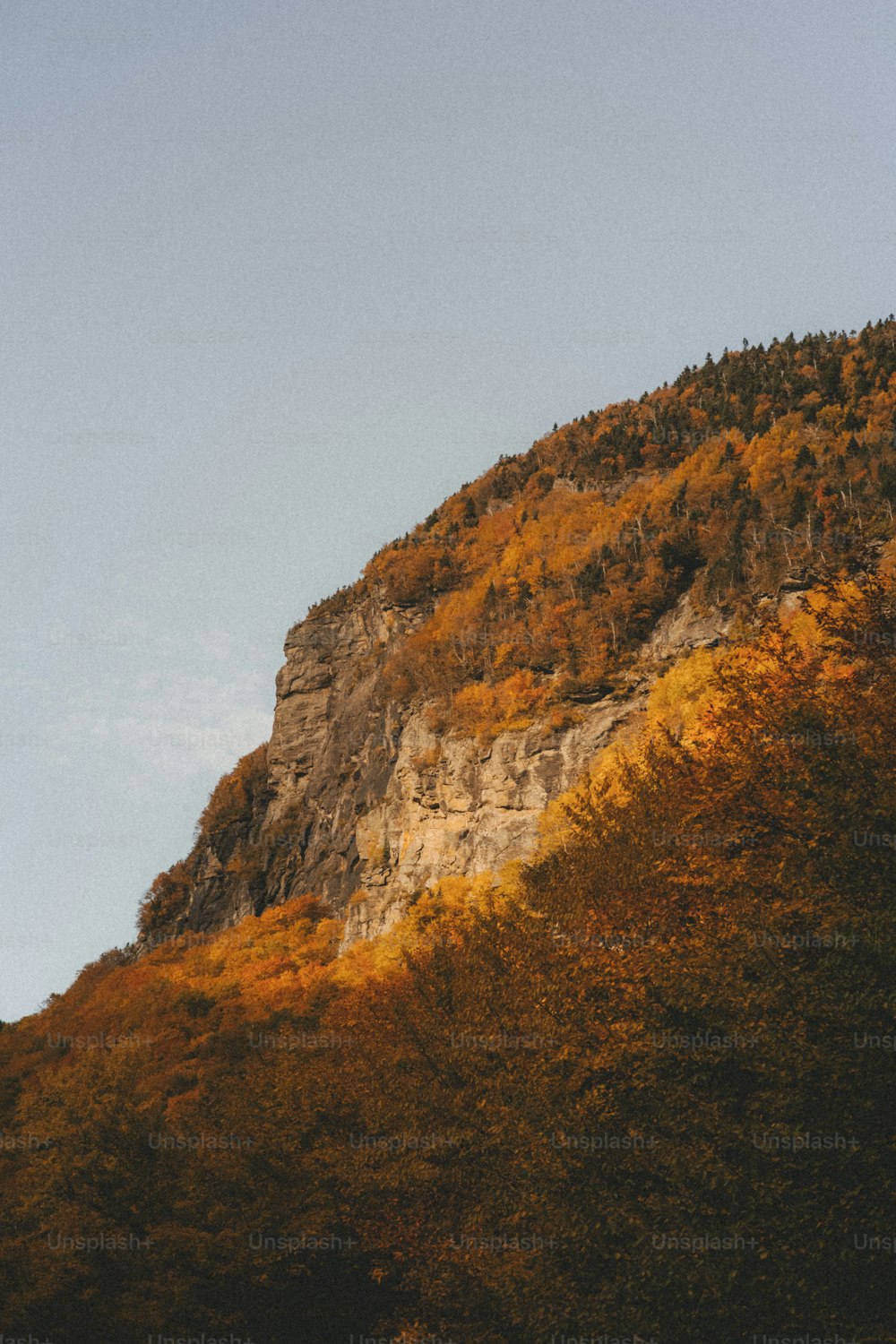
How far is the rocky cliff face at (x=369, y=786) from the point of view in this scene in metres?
67.9

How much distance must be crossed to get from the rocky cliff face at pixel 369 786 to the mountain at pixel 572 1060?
477mm

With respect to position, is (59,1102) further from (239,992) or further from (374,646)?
(374,646)

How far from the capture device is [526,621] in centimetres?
8538

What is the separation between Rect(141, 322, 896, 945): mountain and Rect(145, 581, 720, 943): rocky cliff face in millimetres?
215

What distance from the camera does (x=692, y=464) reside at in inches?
3895

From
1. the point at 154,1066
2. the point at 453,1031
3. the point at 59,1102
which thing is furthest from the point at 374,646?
the point at 453,1031

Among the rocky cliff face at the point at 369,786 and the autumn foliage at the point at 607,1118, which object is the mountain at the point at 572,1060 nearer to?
the autumn foliage at the point at 607,1118

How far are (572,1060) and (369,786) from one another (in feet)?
206

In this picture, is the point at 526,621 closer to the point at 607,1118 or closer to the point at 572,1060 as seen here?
the point at 572,1060

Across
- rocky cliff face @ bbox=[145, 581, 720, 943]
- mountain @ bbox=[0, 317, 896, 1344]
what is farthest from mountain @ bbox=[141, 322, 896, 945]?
mountain @ bbox=[0, 317, 896, 1344]

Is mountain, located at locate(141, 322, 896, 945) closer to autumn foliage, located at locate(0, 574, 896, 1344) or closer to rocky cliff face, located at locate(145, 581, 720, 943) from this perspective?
rocky cliff face, located at locate(145, 581, 720, 943)

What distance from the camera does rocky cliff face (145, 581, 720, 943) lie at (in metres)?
67.9

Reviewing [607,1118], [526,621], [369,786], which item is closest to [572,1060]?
[607,1118]

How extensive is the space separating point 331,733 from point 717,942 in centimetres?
8621
